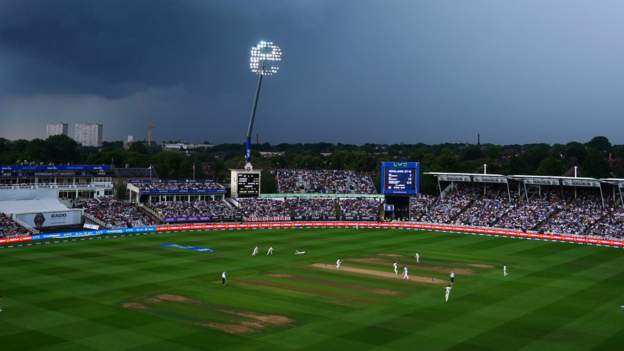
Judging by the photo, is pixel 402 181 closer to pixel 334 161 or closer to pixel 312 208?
pixel 312 208

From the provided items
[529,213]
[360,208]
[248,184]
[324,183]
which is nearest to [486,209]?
[529,213]

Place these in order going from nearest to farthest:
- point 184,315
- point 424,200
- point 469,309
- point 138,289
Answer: point 184,315, point 469,309, point 138,289, point 424,200

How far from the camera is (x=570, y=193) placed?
239 ft

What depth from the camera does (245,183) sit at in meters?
79.0

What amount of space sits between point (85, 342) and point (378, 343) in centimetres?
1206

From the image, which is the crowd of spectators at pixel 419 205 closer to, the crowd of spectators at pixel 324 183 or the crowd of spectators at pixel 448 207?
the crowd of spectators at pixel 448 207

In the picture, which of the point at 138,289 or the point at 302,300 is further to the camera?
the point at 138,289

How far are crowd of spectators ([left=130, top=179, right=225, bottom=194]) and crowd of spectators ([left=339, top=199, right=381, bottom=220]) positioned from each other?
17.2 m

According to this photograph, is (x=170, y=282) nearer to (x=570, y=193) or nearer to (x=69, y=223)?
(x=69, y=223)

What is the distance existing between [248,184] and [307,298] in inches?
1895

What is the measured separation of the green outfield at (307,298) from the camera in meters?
24.6

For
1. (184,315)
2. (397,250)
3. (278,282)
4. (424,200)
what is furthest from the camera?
(424,200)

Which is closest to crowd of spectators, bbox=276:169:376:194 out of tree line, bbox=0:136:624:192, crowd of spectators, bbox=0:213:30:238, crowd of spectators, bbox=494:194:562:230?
tree line, bbox=0:136:624:192

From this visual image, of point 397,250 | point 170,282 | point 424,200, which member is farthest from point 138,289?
point 424,200
